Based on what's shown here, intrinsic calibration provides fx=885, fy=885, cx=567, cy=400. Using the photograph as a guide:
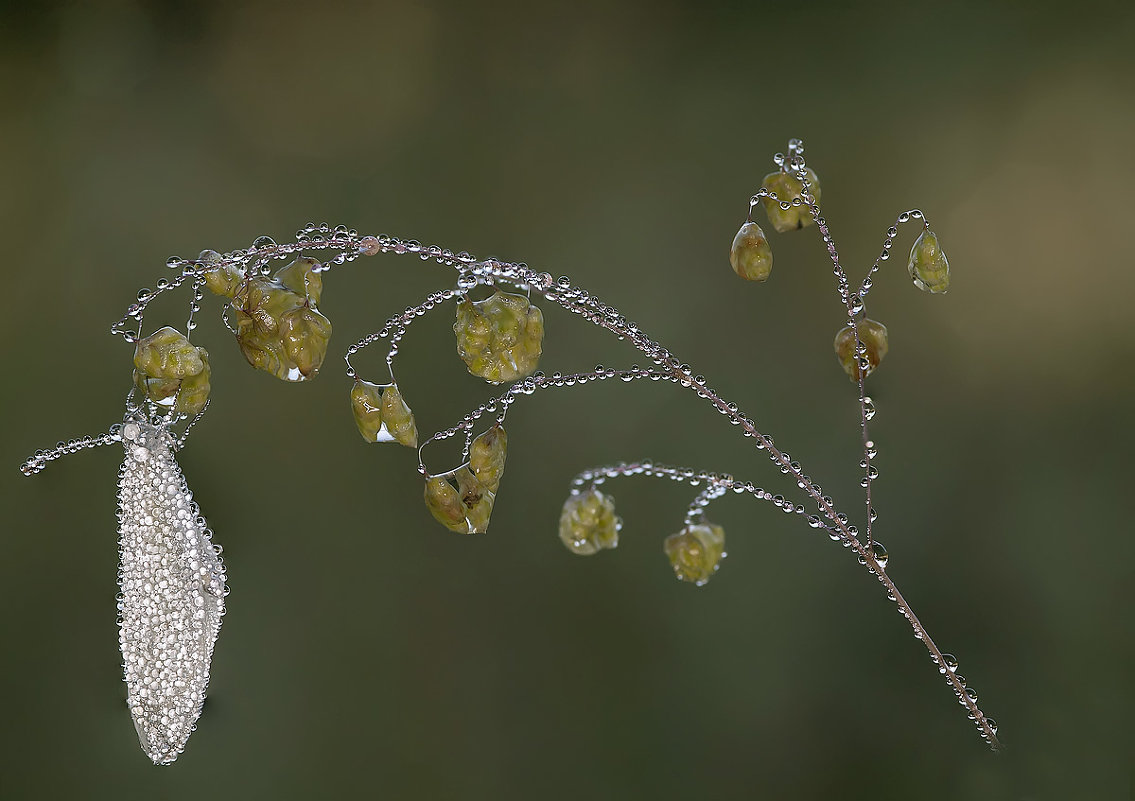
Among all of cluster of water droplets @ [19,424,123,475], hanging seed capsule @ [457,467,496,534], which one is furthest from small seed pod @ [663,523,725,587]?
cluster of water droplets @ [19,424,123,475]

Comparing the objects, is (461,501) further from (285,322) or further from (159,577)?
(159,577)

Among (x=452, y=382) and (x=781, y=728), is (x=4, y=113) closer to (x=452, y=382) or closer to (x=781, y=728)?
(x=452, y=382)

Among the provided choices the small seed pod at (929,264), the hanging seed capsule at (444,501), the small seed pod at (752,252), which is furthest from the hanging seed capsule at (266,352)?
the small seed pod at (929,264)

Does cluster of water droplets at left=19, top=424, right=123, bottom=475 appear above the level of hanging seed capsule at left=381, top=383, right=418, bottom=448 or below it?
above

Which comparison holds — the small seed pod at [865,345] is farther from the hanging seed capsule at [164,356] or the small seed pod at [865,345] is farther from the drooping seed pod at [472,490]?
the hanging seed capsule at [164,356]

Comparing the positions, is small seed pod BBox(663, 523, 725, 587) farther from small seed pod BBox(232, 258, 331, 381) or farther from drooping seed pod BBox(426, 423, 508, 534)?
small seed pod BBox(232, 258, 331, 381)

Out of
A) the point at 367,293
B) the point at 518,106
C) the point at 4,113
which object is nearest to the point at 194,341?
the point at 367,293
